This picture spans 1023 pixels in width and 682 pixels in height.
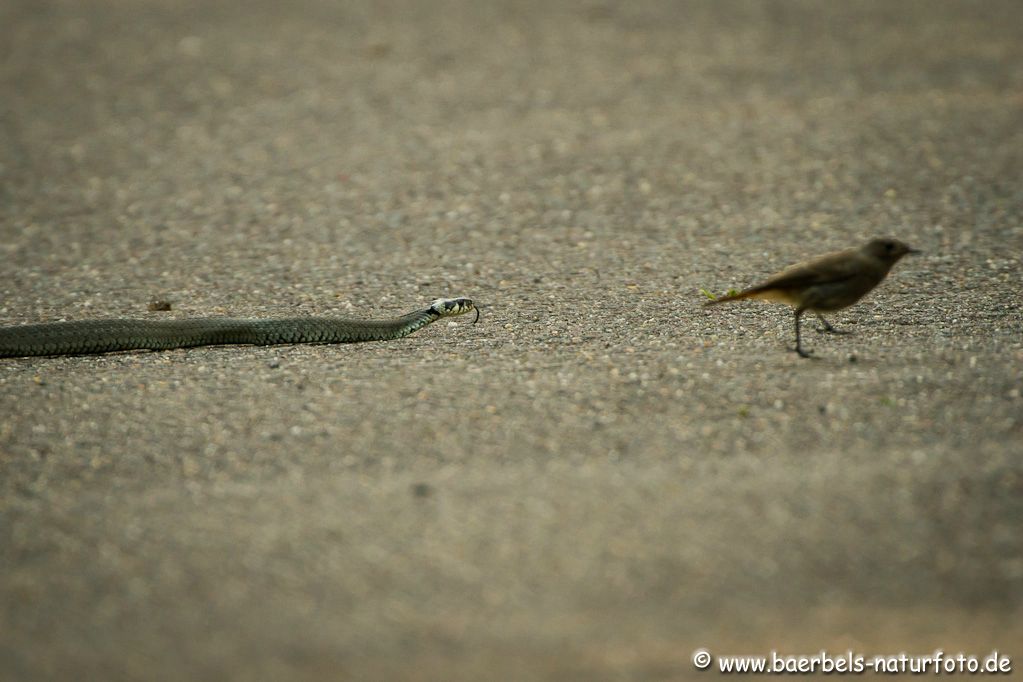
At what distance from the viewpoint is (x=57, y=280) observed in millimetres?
9070

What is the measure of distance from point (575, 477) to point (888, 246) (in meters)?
2.74

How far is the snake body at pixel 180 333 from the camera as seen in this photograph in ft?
24.1

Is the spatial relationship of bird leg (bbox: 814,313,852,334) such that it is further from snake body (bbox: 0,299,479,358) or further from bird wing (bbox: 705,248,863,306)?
snake body (bbox: 0,299,479,358)

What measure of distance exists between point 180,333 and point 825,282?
13.0 ft

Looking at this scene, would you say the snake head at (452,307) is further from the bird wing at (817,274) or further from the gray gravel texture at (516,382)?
the bird wing at (817,274)

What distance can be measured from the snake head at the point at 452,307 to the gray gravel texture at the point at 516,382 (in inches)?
7.3

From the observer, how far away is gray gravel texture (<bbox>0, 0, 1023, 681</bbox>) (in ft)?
14.0

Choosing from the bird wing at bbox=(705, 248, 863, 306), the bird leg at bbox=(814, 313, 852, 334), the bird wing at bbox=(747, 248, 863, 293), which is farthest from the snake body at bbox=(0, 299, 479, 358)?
the bird leg at bbox=(814, 313, 852, 334)

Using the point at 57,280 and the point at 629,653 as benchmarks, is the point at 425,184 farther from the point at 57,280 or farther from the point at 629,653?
the point at 629,653

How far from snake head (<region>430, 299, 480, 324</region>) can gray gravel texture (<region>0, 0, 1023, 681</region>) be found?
0.19m

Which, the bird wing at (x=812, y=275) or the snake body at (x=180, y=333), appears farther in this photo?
the snake body at (x=180, y=333)

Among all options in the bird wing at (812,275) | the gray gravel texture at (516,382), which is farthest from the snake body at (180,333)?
the bird wing at (812,275)

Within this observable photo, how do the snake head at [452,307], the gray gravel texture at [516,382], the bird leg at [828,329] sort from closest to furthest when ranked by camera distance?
the gray gravel texture at [516,382], the bird leg at [828,329], the snake head at [452,307]

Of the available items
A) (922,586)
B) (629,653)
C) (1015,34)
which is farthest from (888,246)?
(1015,34)
